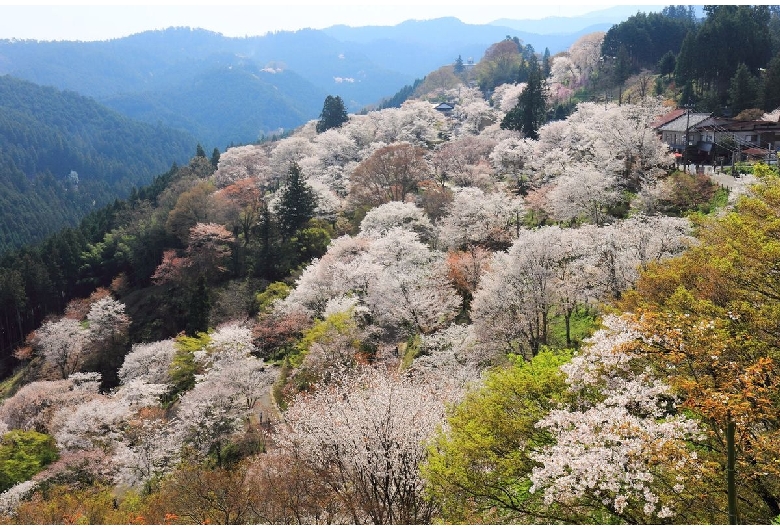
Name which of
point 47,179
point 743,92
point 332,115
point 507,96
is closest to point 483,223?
point 743,92

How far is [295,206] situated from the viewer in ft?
166

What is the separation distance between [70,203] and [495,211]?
167 meters

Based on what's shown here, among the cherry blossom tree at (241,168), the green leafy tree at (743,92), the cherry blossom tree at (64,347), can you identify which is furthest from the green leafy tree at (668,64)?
the cherry blossom tree at (64,347)

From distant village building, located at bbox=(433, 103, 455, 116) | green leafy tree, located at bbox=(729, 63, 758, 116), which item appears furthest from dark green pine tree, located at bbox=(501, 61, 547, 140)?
distant village building, located at bbox=(433, 103, 455, 116)

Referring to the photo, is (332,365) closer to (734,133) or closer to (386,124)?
(734,133)

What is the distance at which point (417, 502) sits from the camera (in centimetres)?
1560

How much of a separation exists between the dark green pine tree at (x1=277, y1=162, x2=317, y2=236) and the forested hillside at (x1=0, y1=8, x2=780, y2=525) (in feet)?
0.73

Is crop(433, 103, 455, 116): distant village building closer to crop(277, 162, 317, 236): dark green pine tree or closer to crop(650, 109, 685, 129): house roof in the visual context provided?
crop(650, 109, 685, 129): house roof

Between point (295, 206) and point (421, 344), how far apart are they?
26123 millimetres

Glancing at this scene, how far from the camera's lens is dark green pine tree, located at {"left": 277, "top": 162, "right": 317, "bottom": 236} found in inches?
1980

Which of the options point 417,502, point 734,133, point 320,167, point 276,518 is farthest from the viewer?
point 320,167

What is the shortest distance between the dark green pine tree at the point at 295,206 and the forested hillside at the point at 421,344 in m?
0.22

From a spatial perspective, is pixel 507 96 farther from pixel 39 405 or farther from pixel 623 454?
pixel 623 454

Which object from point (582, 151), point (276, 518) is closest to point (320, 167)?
point (582, 151)
